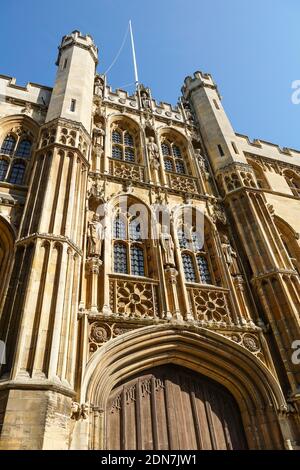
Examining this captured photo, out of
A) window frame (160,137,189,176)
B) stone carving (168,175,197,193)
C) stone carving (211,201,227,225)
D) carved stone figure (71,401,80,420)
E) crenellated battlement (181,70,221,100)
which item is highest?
crenellated battlement (181,70,221,100)

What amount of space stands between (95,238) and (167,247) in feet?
7.06

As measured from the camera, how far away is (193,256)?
35.8ft

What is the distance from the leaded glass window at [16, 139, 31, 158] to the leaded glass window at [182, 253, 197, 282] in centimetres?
674

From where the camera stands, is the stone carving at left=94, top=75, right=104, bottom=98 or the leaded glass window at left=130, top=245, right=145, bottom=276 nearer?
the leaded glass window at left=130, top=245, right=145, bottom=276

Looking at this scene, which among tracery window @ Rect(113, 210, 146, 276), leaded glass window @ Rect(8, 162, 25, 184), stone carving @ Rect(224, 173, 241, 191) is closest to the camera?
tracery window @ Rect(113, 210, 146, 276)

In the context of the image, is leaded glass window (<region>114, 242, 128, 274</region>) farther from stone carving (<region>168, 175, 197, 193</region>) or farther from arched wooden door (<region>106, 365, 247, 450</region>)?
stone carving (<region>168, 175, 197, 193</region>)

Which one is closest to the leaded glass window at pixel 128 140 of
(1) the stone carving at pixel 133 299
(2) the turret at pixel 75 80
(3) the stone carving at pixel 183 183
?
(2) the turret at pixel 75 80

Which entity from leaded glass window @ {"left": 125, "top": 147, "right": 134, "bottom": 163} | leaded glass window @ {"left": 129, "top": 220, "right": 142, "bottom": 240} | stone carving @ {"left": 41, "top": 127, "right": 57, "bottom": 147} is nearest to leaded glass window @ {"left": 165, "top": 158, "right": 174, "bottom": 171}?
leaded glass window @ {"left": 125, "top": 147, "right": 134, "bottom": 163}

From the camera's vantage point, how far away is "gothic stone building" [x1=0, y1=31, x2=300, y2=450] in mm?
6621

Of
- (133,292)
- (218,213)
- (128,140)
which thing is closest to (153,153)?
(128,140)

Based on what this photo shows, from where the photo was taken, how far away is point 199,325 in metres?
8.70

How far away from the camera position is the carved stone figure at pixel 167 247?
9.82 meters

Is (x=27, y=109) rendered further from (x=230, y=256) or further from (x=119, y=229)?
(x=230, y=256)

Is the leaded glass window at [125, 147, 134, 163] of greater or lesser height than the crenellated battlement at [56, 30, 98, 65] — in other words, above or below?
below
